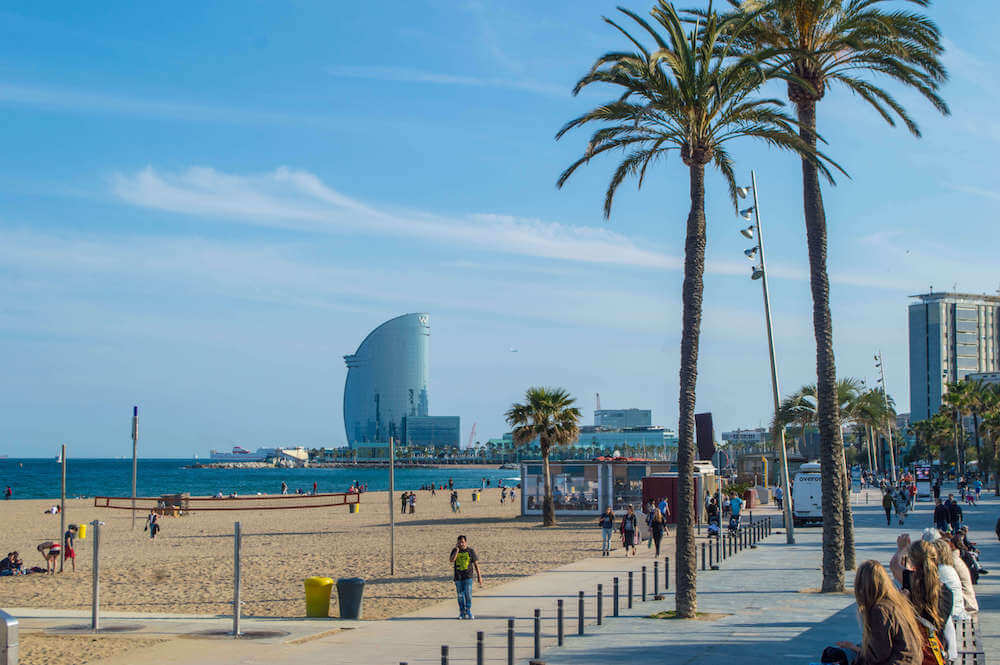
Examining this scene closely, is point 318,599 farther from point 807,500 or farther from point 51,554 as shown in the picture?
point 807,500

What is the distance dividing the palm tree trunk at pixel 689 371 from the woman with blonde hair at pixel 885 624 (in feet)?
32.7

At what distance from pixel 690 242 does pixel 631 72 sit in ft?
10.1

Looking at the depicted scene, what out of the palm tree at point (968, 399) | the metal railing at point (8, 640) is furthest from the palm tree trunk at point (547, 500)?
the palm tree at point (968, 399)

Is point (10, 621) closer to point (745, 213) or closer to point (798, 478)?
point (745, 213)

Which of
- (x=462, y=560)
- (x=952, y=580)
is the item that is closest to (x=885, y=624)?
(x=952, y=580)

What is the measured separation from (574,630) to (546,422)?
1081 inches

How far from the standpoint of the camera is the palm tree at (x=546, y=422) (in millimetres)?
42200

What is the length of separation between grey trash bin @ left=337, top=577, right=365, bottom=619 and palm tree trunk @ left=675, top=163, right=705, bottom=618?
5.49m

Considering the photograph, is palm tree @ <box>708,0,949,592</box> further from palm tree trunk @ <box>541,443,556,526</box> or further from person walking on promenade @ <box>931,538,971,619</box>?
palm tree trunk @ <box>541,443,556,526</box>

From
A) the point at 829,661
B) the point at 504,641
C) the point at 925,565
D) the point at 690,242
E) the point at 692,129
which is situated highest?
the point at 692,129

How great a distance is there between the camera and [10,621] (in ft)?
24.2

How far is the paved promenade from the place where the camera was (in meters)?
12.9

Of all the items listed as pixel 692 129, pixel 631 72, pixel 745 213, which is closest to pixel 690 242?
pixel 692 129

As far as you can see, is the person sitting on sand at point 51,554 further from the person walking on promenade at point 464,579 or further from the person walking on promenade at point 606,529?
the person walking on promenade at point 464,579
